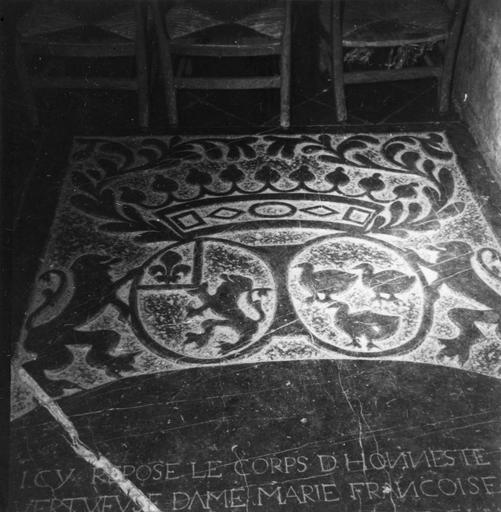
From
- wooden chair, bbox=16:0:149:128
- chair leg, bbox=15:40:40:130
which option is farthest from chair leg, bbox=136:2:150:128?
chair leg, bbox=15:40:40:130

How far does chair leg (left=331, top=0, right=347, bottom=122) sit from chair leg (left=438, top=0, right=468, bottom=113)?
1.37 feet

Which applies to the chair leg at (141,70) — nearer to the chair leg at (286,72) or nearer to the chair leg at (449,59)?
the chair leg at (286,72)

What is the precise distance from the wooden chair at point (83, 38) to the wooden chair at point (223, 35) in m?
0.10

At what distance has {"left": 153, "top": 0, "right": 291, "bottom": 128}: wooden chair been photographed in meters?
2.34

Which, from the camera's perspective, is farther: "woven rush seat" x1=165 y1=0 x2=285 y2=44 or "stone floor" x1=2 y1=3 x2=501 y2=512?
"woven rush seat" x1=165 y1=0 x2=285 y2=44

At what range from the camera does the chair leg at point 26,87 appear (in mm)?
2379

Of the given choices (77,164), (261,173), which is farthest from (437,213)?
(77,164)

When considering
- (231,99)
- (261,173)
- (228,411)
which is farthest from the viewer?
(231,99)

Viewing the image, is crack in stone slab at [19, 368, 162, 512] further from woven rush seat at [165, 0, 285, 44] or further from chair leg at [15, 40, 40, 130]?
woven rush seat at [165, 0, 285, 44]

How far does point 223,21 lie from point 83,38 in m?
0.54

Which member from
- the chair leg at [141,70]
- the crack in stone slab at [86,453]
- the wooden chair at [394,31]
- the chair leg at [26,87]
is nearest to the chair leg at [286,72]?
the wooden chair at [394,31]

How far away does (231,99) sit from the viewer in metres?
2.68

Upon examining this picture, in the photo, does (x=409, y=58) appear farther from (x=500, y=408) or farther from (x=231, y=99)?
(x=500, y=408)

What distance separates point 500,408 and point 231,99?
176cm
